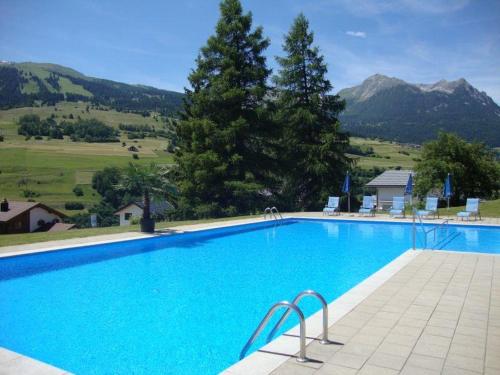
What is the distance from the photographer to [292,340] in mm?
4363

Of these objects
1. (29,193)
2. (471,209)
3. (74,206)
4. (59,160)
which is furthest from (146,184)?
(59,160)

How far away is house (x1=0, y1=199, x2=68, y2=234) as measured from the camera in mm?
34219

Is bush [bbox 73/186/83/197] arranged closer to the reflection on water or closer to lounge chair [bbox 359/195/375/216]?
lounge chair [bbox 359/195/375/216]

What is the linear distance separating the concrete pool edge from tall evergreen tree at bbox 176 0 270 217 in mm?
14713

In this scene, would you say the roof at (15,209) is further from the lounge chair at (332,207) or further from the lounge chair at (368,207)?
the lounge chair at (368,207)

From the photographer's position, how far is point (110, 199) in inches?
2019

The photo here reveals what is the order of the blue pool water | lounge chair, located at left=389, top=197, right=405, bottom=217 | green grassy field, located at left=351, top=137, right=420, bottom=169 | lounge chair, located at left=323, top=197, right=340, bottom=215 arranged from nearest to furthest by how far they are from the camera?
the blue pool water, lounge chair, located at left=389, top=197, right=405, bottom=217, lounge chair, located at left=323, top=197, right=340, bottom=215, green grassy field, located at left=351, top=137, right=420, bottom=169

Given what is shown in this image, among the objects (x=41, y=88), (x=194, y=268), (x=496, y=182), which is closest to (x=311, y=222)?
(x=194, y=268)

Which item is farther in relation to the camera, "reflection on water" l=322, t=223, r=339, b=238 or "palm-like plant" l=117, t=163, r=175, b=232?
"reflection on water" l=322, t=223, r=339, b=238

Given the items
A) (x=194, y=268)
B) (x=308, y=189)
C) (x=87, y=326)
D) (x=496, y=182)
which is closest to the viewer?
(x=87, y=326)

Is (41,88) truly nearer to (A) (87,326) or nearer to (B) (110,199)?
(B) (110,199)

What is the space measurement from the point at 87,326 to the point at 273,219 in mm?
11751

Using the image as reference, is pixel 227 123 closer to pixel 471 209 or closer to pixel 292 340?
pixel 471 209

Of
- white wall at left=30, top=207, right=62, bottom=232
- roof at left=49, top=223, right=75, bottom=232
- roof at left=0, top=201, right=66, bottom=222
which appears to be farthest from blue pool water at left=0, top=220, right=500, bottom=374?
roof at left=49, top=223, right=75, bottom=232
